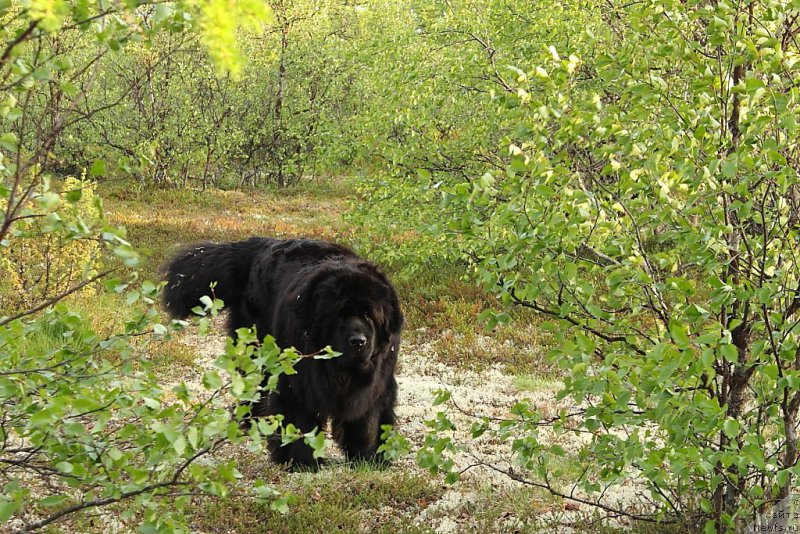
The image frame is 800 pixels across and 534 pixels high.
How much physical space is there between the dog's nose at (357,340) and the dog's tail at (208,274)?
2.33m

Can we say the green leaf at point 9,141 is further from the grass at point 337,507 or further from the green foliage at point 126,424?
the grass at point 337,507

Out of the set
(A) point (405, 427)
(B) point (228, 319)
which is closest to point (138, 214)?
(B) point (228, 319)

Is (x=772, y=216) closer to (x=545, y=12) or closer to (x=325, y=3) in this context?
(x=545, y=12)

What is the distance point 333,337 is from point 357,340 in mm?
281

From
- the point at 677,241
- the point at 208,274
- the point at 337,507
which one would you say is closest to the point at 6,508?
the point at 337,507

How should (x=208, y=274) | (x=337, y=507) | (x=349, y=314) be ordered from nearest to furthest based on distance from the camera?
(x=337, y=507)
(x=349, y=314)
(x=208, y=274)

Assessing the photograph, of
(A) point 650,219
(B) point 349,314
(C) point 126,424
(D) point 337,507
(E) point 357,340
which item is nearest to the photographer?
(C) point 126,424

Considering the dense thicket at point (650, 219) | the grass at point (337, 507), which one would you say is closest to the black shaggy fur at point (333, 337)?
the grass at point (337, 507)

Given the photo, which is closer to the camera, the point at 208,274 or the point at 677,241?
the point at 677,241

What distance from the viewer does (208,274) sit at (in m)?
7.56

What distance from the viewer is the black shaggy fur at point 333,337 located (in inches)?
234

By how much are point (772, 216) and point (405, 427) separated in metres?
4.43

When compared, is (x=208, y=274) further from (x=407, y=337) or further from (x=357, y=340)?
(x=407, y=337)

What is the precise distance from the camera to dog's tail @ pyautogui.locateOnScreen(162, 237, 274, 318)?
24.7 feet
